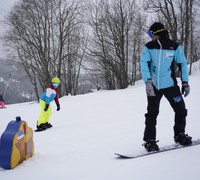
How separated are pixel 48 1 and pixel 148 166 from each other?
77.4ft

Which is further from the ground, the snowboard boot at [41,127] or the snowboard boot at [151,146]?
the snowboard boot at [151,146]

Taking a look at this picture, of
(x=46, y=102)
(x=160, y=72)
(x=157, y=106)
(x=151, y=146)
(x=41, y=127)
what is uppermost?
(x=160, y=72)

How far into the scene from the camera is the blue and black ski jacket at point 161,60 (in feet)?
12.4

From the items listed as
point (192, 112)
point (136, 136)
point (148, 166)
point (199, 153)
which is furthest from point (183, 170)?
point (192, 112)

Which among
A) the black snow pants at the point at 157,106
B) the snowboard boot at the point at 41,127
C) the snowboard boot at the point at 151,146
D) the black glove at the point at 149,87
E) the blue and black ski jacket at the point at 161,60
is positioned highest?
the blue and black ski jacket at the point at 161,60

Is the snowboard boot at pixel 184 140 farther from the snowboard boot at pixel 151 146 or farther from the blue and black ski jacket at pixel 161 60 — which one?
the blue and black ski jacket at pixel 161 60

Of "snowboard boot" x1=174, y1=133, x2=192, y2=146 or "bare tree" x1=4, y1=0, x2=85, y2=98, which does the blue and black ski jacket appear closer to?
"snowboard boot" x1=174, y1=133, x2=192, y2=146

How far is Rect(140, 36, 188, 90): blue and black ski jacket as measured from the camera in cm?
379

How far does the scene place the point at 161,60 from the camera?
3.80 m

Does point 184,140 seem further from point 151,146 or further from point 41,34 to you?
point 41,34

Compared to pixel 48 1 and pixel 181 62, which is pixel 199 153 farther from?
pixel 48 1

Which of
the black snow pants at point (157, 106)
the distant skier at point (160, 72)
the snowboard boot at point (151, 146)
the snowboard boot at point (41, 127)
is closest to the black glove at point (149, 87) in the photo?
the distant skier at point (160, 72)

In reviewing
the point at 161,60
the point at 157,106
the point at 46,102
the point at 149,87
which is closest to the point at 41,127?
the point at 46,102

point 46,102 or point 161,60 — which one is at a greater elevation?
point 161,60
